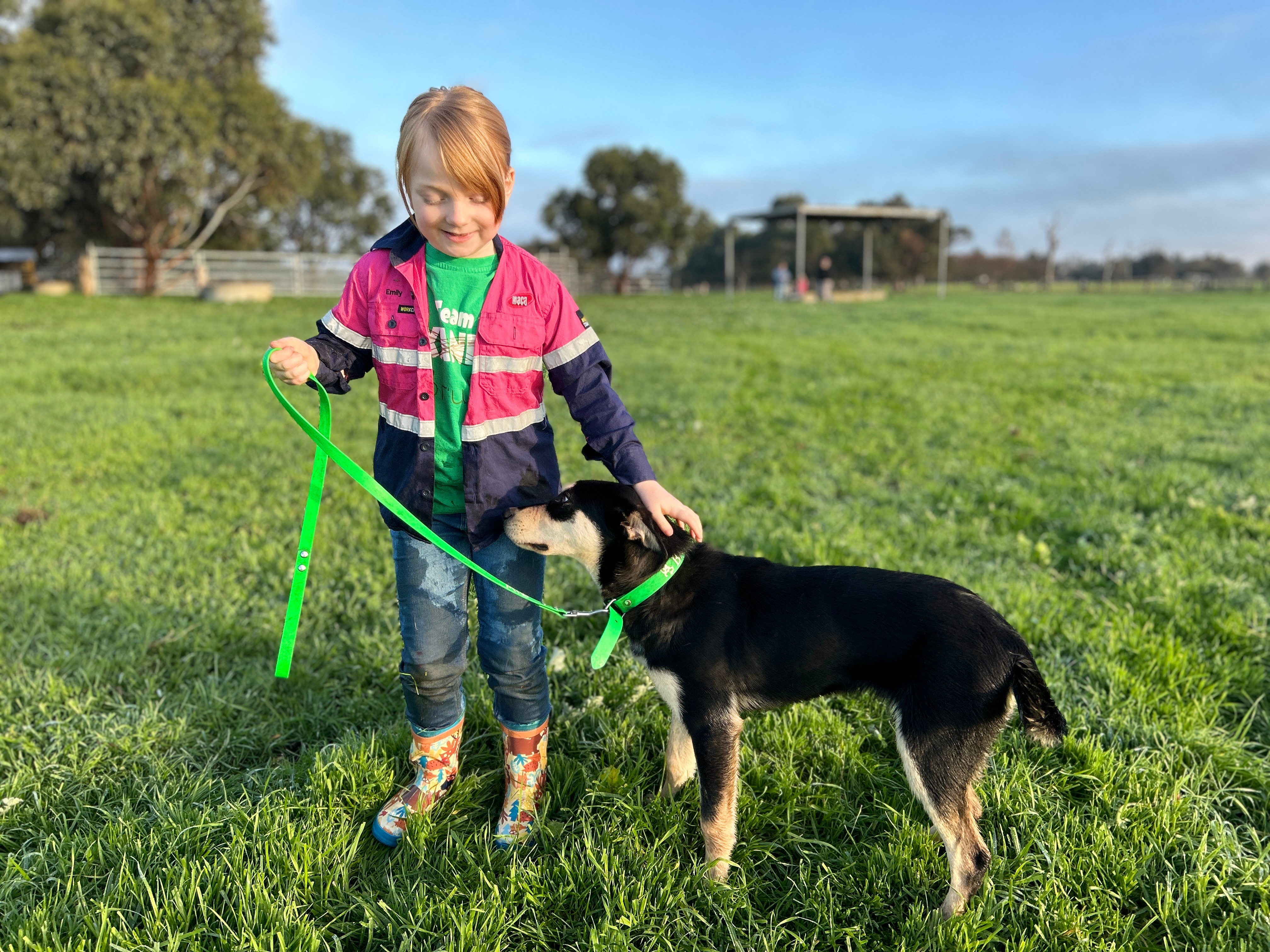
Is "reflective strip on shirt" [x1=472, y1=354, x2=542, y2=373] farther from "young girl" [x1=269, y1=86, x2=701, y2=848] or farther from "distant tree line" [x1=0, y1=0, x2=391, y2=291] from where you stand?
"distant tree line" [x1=0, y1=0, x2=391, y2=291]

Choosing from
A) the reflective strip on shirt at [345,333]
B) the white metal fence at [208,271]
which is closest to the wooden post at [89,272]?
the white metal fence at [208,271]

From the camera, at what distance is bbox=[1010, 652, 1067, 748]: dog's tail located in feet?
7.95

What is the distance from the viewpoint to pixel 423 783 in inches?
113

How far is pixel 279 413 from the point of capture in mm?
9180

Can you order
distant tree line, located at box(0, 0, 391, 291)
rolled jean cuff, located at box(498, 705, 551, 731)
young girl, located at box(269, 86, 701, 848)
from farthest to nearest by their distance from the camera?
distant tree line, located at box(0, 0, 391, 291), rolled jean cuff, located at box(498, 705, 551, 731), young girl, located at box(269, 86, 701, 848)

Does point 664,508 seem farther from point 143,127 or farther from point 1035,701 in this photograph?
point 143,127

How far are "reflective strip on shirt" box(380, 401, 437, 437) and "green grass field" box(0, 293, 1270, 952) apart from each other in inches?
51.8

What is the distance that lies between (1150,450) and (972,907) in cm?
701

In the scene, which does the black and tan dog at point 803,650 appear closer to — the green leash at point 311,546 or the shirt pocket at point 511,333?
the green leash at point 311,546

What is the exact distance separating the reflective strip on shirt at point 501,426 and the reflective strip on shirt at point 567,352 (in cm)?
17

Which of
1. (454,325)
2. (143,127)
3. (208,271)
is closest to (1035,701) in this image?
(454,325)

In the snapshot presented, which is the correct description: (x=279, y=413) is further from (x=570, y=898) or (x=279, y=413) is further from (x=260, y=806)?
(x=570, y=898)

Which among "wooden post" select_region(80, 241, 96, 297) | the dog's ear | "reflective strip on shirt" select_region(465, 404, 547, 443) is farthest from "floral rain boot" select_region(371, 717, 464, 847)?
"wooden post" select_region(80, 241, 96, 297)

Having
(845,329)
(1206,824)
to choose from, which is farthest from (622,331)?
(1206,824)
